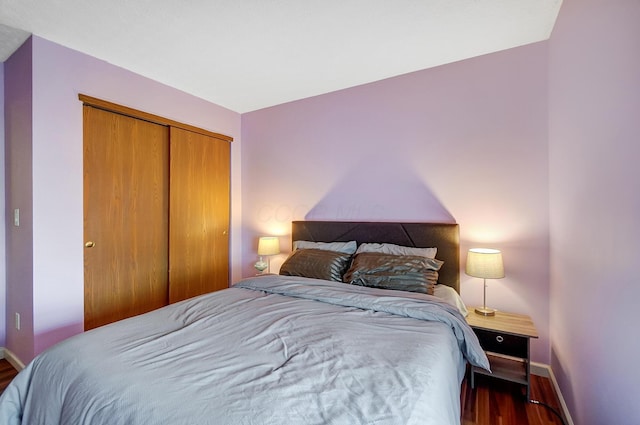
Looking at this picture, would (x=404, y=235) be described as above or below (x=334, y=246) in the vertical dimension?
above

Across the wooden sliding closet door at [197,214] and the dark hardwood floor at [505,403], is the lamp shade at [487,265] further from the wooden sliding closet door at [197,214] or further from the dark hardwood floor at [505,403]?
the wooden sliding closet door at [197,214]

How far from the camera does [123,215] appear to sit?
243cm

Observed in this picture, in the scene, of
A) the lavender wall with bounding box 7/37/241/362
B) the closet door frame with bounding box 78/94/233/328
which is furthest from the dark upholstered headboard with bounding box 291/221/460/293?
the lavender wall with bounding box 7/37/241/362

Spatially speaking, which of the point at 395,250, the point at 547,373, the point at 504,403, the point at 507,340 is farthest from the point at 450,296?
the point at 547,373

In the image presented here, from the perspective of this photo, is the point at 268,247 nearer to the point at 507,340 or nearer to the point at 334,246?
the point at 334,246

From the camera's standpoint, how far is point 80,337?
1254 mm

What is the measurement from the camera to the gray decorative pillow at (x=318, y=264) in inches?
88.3

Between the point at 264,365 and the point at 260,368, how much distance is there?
25 millimetres

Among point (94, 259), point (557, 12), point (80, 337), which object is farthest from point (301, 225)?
point (557, 12)

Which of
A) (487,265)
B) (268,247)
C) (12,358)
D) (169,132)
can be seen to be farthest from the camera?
(268,247)

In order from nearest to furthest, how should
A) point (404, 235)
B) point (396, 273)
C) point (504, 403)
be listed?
1. point (504, 403)
2. point (396, 273)
3. point (404, 235)

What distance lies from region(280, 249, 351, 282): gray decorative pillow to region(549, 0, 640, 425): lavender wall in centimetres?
143

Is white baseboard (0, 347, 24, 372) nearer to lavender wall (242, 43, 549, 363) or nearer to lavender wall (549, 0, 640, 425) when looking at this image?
lavender wall (242, 43, 549, 363)

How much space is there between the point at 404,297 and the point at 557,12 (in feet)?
6.49
